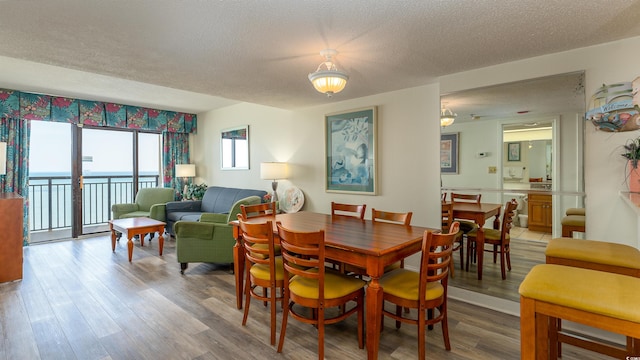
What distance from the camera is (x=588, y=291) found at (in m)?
1.25

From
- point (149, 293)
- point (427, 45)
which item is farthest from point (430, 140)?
point (149, 293)

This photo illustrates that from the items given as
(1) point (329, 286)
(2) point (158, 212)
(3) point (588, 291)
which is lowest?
(1) point (329, 286)

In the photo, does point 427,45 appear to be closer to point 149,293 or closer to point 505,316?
point 505,316

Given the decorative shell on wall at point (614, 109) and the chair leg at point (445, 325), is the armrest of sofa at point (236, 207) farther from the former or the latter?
the decorative shell on wall at point (614, 109)

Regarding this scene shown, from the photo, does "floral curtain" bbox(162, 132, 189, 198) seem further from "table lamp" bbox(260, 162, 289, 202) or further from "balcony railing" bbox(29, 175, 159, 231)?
"table lamp" bbox(260, 162, 289, 202)

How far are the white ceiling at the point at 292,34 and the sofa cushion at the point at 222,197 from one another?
94.5 inches

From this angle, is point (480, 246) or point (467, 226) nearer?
point (480, 246)

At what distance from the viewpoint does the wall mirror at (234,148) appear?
5.76 m

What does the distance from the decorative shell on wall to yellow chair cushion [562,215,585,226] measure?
0.71 meters

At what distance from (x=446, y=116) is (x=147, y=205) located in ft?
18.0

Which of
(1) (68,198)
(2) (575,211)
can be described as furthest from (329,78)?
(1) (68,198)

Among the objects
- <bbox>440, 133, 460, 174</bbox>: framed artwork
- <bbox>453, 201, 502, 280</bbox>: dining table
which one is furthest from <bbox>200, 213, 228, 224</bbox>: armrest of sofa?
<bbox>453, 201, 502, 280</bbox>: dining table

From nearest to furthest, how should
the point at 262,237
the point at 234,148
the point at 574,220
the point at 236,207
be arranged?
the point at 262,237
the point at 574,220
the point at 236,207
the point at 234,148

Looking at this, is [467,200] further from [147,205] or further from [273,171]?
[147,205]
